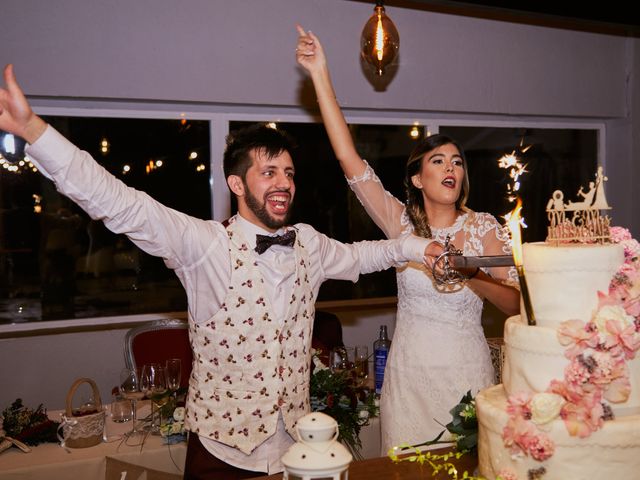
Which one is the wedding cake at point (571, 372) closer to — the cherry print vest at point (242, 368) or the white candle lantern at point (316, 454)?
the white candle lantern at point (316, 454)

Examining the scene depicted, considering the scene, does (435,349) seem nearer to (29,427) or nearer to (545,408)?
(545,408)

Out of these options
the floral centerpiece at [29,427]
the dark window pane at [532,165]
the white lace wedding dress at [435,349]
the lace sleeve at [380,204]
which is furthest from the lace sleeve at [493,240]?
the dark window pane at [532,165]

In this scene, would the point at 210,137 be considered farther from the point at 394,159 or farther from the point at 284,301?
the point at 284,301

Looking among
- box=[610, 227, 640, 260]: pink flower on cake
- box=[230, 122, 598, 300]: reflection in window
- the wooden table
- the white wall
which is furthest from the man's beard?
box=[230, 122, 598, 300]: reflection in window

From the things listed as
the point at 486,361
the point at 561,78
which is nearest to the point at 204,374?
the point at 486,361

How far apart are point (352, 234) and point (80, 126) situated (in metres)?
2.20

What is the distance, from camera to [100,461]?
105 inches

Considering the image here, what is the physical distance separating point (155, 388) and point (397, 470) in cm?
139

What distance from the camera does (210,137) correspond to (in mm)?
4777

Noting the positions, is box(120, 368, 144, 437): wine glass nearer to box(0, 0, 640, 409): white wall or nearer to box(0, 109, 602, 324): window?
box(0, 0, 640, 409): white wall

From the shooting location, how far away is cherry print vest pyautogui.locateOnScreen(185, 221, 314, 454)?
231 cm

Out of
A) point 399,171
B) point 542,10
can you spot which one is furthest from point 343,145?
point 399,171

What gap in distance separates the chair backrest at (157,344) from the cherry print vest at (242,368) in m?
1.59

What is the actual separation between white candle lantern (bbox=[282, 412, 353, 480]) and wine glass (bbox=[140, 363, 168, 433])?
1.67m
